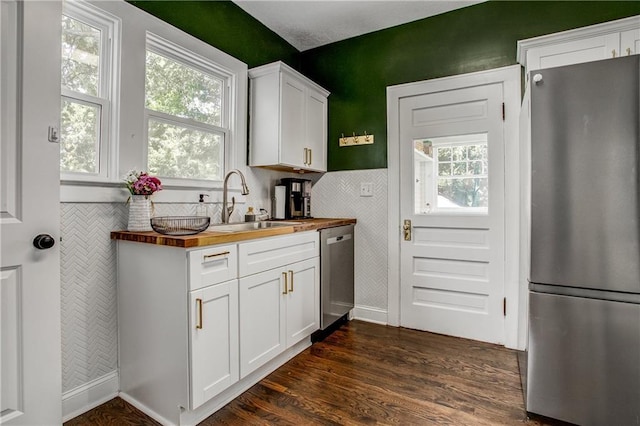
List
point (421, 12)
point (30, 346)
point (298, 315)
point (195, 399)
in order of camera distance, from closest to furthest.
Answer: point (30, 346), point (195, 399), point (298, 315), point (421, 12)

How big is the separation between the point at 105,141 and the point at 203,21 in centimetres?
118

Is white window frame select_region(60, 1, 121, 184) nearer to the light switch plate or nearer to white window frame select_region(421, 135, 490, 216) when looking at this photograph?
the light switch plate

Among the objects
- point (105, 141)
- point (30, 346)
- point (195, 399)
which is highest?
point (105, 141)

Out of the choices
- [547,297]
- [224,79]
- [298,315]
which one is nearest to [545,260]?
[547,297]

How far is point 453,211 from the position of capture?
2.77 metres

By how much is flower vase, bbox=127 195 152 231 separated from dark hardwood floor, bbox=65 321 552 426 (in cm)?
97

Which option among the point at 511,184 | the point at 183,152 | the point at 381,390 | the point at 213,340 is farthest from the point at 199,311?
the point at 511,184

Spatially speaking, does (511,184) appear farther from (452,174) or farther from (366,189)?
(366,189)

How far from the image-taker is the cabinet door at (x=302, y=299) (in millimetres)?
2256

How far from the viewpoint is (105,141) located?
Result: 1880mm

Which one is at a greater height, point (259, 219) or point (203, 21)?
point (203, 21)

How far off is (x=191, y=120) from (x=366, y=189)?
162cm

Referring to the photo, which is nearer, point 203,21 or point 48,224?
point 48,224

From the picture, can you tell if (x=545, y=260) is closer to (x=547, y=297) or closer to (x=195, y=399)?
(x=547, y=297)
